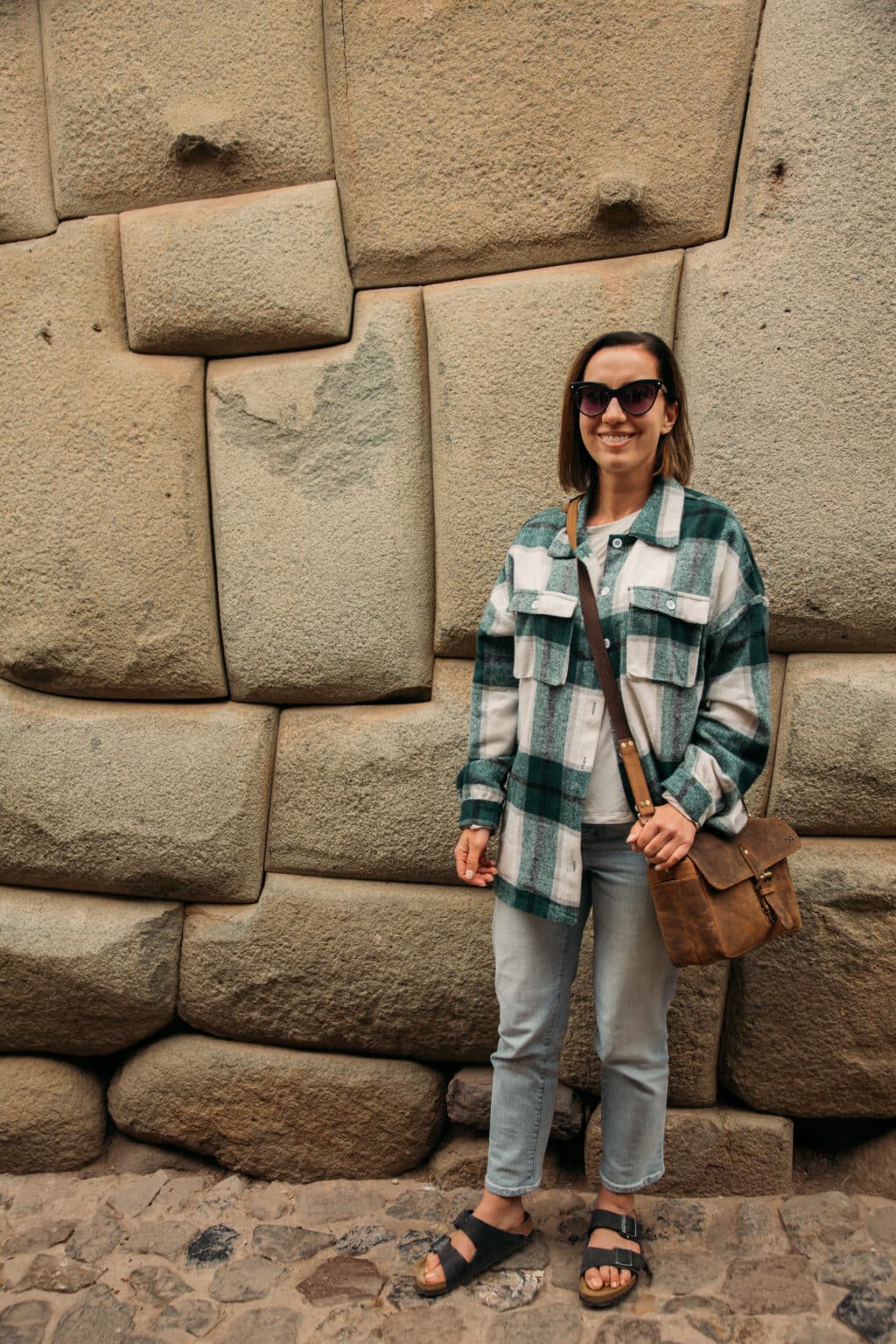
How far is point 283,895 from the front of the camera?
2578mm

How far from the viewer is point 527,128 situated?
7.73ft

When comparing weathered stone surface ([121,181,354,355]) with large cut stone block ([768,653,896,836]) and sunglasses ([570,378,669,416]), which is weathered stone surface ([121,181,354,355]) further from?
large cut stone block ([768,653,896,836])

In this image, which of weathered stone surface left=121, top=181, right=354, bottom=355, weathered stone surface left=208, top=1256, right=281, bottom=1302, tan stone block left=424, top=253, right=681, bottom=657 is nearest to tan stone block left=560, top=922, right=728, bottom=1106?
weathered stone surface left=208, top=1256, right=281, bottom=1302

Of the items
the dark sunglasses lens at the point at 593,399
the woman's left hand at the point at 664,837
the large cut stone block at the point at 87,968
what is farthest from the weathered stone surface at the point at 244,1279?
the dark sunglasses lens at the point at 593,399

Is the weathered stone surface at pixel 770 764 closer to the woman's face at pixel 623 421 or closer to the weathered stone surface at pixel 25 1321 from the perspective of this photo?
the woman's face at pixel 623 421

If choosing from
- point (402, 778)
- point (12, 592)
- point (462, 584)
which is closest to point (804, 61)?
point (462, 584)

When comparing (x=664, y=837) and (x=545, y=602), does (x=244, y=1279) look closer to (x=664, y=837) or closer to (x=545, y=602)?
(x=664, y=837)

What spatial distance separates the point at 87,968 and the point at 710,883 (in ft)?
5.00

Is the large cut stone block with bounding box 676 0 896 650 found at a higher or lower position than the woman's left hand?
higher

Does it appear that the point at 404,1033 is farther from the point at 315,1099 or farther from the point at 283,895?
the point at 283,895

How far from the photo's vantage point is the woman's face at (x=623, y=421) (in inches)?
77.5

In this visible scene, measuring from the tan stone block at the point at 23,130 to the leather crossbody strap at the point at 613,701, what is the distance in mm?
1602

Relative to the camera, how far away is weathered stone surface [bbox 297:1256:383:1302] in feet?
7.07

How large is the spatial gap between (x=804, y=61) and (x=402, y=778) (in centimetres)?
169
